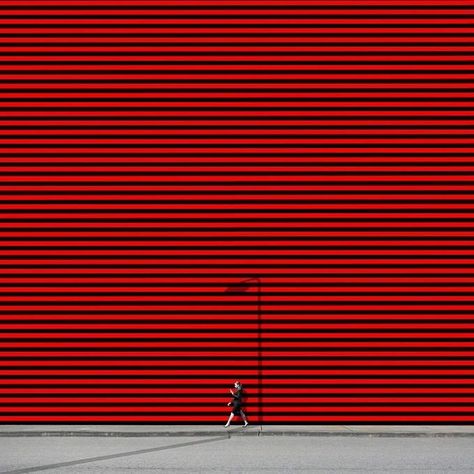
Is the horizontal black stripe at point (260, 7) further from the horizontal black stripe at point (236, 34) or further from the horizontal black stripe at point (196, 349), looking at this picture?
the horizontal black stripe at point (196, 349)

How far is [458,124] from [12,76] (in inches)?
416

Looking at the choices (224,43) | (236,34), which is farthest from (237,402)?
(236,34)

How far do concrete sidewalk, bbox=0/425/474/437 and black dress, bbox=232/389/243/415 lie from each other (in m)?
0.41

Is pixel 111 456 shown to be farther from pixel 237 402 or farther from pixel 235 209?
pixel 235 209

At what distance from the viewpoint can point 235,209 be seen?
18516 millimetres

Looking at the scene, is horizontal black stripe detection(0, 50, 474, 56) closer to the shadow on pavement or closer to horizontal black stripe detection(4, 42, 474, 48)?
horizontal black stripe detection(4, 42, 474, 48)

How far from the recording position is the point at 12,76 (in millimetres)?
18688

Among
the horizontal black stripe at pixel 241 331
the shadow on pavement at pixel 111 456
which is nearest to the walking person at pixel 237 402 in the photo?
the shadow on pavement at pixel 111 456

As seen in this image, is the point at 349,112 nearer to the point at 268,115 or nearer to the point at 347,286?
the point at 268,115

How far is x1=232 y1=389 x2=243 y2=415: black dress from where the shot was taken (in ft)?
56.2

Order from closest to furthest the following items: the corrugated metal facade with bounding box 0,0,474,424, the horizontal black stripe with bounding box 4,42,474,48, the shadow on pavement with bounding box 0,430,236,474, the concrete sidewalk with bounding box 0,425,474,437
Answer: the shadow on pavement with bounding box 0,430,236,474 → the concrete sidewalk with bounding box 0,425,474,437 → the corrugated metal facade with bounding box 0,0,474,424 → the horizontal black stripe with bounding box 4,42,474,48

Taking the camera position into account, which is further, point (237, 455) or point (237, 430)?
point (237, 430)

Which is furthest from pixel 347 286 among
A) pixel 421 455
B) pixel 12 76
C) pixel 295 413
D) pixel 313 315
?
pixel 12 76

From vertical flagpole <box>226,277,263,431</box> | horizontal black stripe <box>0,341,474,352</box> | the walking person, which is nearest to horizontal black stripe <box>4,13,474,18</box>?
vertical flagpole <box>226,277,263,431</box>
